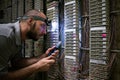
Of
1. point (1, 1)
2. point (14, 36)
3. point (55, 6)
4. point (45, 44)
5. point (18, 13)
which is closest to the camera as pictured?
point (14, 36)

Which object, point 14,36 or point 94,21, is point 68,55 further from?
point 14,36

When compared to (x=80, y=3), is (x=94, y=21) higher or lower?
lower

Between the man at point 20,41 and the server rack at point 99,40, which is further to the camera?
the server rack at point 99,40

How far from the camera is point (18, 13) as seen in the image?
13.4 ft

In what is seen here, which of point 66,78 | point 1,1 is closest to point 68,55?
point 66,78

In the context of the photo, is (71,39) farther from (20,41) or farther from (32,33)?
(20,41)

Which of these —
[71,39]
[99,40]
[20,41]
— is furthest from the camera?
[71,39]

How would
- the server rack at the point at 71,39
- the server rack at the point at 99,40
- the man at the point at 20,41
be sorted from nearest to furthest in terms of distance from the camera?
1. the man at the point at 20,41
2. the server rack at the point at 99,40
3. the server rack at the point at 71,39

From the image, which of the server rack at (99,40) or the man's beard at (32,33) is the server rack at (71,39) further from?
the man's beard at (32,33)

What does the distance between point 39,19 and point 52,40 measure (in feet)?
3.29

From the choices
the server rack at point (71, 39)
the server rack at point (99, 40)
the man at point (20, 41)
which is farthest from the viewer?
the server rack at point (71, 39)

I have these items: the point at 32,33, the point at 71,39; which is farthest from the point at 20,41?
the point at 71,39

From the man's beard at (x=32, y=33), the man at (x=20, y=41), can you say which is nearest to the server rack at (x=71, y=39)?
the man at (x=20, y=41)

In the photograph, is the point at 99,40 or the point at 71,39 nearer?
the point at 99,40
